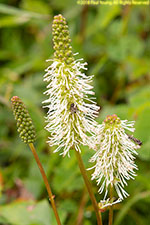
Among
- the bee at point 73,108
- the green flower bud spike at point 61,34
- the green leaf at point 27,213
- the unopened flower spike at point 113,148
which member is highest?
the green flower bud spike at point 61,34

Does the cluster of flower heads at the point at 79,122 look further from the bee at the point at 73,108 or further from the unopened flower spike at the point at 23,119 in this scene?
the unopened flower spike at the point at 23,119

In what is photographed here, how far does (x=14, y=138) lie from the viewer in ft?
13.0

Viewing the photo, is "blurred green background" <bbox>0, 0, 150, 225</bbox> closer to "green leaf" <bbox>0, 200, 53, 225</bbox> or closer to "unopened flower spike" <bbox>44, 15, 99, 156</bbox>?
"green leaf" <bbox>0, 200, 53, 225</bbox>

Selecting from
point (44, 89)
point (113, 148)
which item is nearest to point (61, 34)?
point (113, 148)

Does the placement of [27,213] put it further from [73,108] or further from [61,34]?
[61,34]

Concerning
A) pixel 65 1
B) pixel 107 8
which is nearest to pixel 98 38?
pixel 107 8

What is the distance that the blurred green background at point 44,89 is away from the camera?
275 centimetres

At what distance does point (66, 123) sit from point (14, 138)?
8.04 ft

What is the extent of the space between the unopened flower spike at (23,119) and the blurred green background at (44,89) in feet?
2.33

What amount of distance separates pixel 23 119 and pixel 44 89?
285 centimetres

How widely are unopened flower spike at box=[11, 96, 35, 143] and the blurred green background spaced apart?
712 millimetres

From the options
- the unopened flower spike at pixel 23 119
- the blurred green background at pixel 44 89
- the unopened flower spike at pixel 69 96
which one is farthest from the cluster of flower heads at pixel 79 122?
the blurred green background at pixel 44 89

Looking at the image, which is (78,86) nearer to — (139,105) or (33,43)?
(139,105)

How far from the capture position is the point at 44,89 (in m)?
4.43
